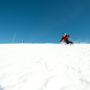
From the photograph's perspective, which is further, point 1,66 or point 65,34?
point 65,34

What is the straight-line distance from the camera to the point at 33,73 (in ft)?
8.89

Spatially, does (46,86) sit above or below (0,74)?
below

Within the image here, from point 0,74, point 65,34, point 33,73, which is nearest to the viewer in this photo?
point 0,74

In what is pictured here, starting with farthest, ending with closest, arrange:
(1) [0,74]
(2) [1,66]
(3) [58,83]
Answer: (2) [1,66] → (1) [0,74] → (3) [58,83]

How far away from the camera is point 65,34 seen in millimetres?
9469

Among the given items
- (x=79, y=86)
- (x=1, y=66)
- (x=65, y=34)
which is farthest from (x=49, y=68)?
(x=65, y=34)

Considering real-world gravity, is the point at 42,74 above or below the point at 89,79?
above

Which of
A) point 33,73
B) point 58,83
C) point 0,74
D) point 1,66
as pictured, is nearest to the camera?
point 58,83

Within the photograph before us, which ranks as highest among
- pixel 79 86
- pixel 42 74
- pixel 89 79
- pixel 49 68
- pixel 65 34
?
pixel 65 34

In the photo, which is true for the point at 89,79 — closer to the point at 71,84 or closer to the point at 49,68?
the point at 71,84

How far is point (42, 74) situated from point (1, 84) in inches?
47.9

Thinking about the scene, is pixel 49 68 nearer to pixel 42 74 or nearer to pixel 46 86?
pixel 42 74

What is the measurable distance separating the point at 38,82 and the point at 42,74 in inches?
16.0

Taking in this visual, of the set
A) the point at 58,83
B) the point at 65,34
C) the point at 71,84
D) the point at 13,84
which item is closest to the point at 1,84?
the point at 13,84
